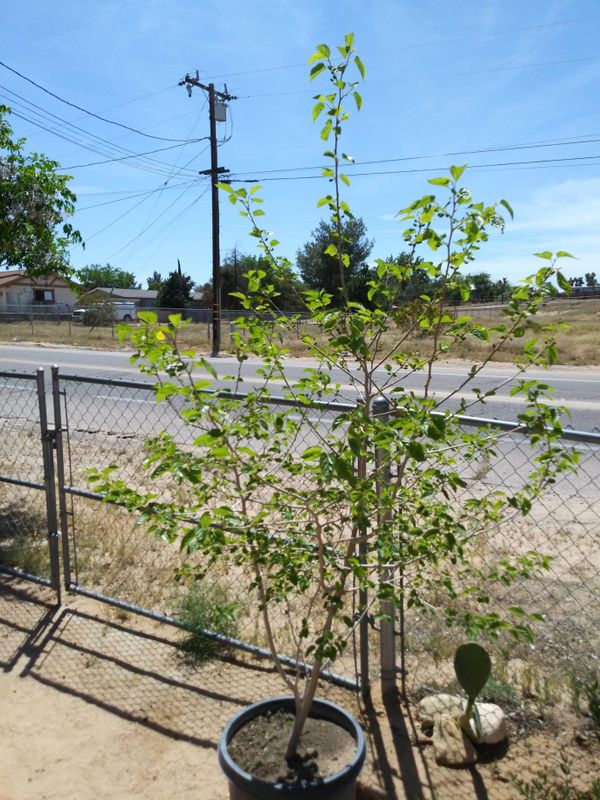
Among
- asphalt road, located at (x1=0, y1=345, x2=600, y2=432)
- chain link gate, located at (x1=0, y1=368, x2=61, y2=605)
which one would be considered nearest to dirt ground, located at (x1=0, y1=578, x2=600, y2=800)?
chain link gate, located at (x1=0, y1=368, x2=61, y2=605)

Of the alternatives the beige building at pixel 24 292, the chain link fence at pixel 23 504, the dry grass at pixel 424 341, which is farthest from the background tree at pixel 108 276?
the chain link fence at pixel 23 504

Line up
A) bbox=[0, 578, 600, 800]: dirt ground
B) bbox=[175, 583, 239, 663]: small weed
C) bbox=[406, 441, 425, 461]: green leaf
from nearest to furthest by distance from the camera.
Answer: bbox=[406, 441, 425, 461]: green leaf < bbox=[0, 578, 600, 800]: dirt ground < bbox=[175, 583, 239, 663]: small weed

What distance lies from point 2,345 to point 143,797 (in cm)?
2613

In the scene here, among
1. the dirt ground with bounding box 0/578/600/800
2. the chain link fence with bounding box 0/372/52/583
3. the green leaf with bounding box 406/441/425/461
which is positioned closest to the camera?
the green leaf with bounding box 406/441/425/461

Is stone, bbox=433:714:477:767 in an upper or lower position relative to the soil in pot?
lower

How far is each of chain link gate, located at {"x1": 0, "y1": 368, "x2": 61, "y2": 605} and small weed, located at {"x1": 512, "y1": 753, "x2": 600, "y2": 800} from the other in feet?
8.91

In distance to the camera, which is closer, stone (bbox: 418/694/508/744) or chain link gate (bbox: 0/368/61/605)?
stone (bbox: 418/694/508/744)

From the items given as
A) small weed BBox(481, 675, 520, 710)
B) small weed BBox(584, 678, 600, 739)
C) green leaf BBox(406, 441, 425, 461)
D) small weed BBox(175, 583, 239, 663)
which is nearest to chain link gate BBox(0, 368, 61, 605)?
small weed BBox(175, 583, 239, 663)

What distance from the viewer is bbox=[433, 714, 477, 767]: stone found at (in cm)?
278

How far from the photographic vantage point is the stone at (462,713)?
2.83 meters

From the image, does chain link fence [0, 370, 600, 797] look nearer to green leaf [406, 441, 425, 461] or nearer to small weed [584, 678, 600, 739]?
small weed [584, 678, 600, 739]

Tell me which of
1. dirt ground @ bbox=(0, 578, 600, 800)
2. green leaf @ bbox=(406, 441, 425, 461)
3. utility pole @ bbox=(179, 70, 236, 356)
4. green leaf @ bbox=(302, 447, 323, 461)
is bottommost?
dirt ground @ bbox=(0, 578, 600, 800)

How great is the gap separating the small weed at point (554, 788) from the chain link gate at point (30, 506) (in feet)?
8.91

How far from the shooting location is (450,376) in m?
15.4
